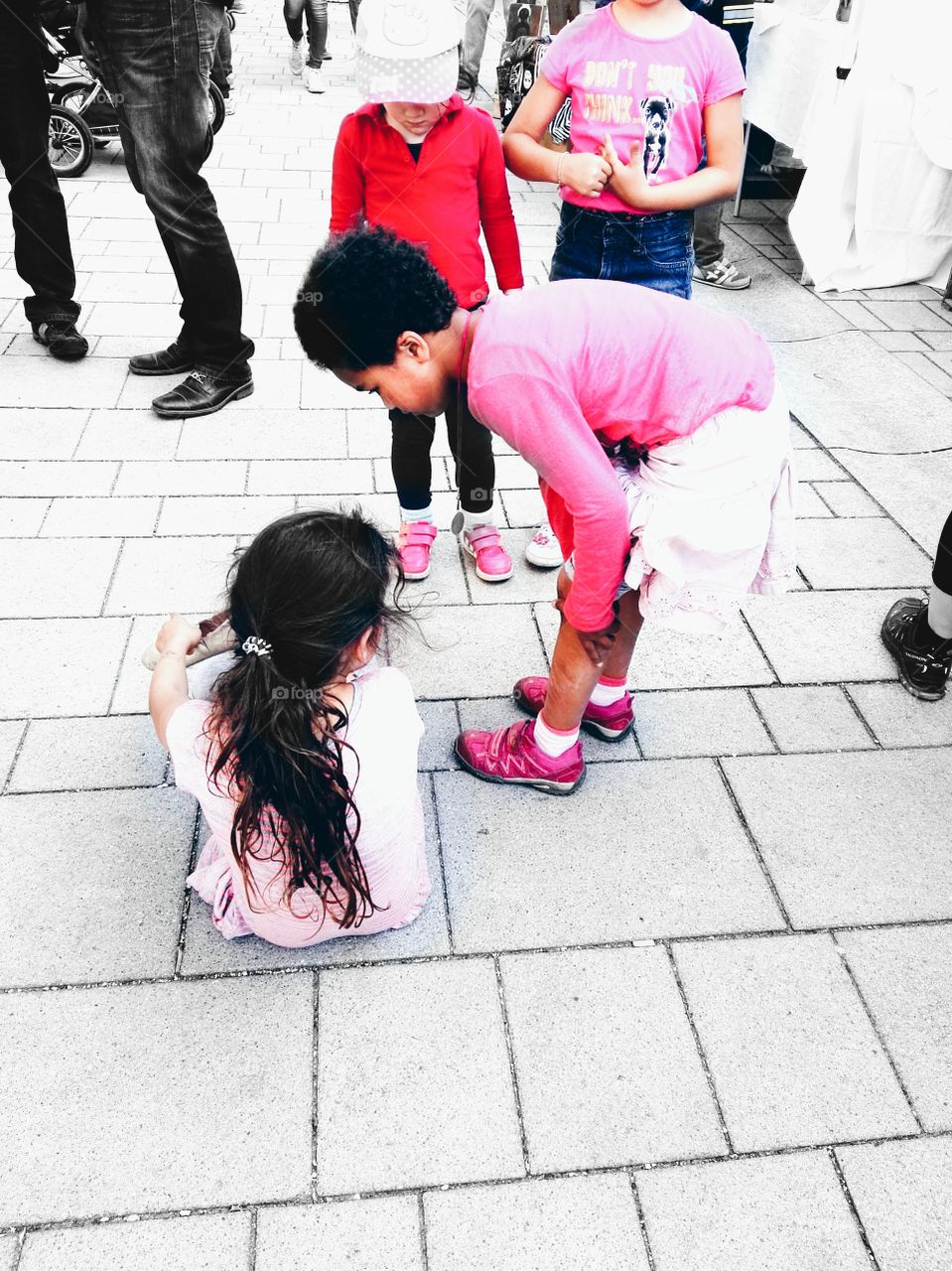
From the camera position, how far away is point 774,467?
5.32ft

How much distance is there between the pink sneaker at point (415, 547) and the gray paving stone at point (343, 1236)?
1.55 meters

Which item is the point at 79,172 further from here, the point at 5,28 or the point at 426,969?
the point at 426,969

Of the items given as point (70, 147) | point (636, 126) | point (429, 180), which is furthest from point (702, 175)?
point (70, 147)

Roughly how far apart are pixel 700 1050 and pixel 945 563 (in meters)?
1.29

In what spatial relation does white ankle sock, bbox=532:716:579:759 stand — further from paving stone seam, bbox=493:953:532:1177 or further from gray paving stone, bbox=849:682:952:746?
gray paving stone, bbox=849:682:952:746

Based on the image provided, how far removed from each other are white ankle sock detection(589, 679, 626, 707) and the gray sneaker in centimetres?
307

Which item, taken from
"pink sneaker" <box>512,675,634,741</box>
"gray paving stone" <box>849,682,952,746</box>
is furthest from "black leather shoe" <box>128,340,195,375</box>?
"gray paving stone" <box>849,682,952,746</box>

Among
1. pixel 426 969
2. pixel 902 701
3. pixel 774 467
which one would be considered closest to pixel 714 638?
pixel 902 701

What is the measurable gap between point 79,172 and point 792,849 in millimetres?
5269

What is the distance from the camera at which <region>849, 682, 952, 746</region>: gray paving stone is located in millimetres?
2209

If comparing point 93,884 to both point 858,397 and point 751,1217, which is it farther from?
point 858,397

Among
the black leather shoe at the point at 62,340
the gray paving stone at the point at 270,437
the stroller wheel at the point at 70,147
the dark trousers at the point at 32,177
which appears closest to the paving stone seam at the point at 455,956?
the gray paving stone at the point at 270,437

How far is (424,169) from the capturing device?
211 centimetres

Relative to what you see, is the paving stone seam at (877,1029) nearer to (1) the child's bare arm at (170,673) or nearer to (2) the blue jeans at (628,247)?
(1) the child's bare arm at (170,673)
